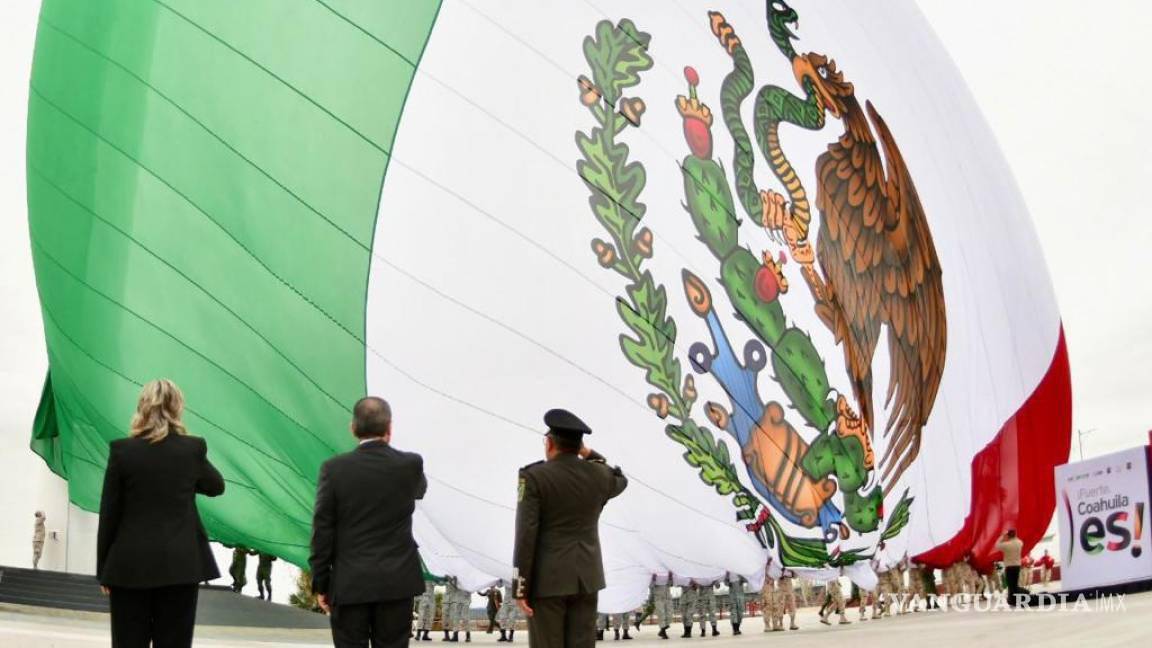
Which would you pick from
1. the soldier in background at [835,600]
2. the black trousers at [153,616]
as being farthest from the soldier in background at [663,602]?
the black trousers at [153,616]

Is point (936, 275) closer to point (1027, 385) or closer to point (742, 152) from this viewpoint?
point (1027, 385)

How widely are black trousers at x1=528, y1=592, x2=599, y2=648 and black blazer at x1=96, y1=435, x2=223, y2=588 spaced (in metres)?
1.12

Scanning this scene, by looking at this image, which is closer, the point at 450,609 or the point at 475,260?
the point at 475,260

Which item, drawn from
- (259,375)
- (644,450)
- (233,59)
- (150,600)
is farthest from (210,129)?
(150,600)

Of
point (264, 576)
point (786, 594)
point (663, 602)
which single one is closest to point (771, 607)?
point (786, 594)

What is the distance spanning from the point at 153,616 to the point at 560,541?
139 centimetres

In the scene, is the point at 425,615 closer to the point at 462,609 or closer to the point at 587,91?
the point at 462,609

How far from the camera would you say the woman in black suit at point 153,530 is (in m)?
3.78

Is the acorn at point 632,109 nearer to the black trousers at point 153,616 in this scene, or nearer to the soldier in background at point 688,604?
the soldier in background at point 688,604

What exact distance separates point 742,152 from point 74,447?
887 centimetres

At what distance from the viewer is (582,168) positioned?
1066 cm

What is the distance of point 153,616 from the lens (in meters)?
3.88

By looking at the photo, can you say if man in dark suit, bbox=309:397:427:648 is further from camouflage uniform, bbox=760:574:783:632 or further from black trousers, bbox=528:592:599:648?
camouflage uniform, bbox=760:574:783:632

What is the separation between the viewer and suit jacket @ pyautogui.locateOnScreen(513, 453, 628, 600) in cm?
423
